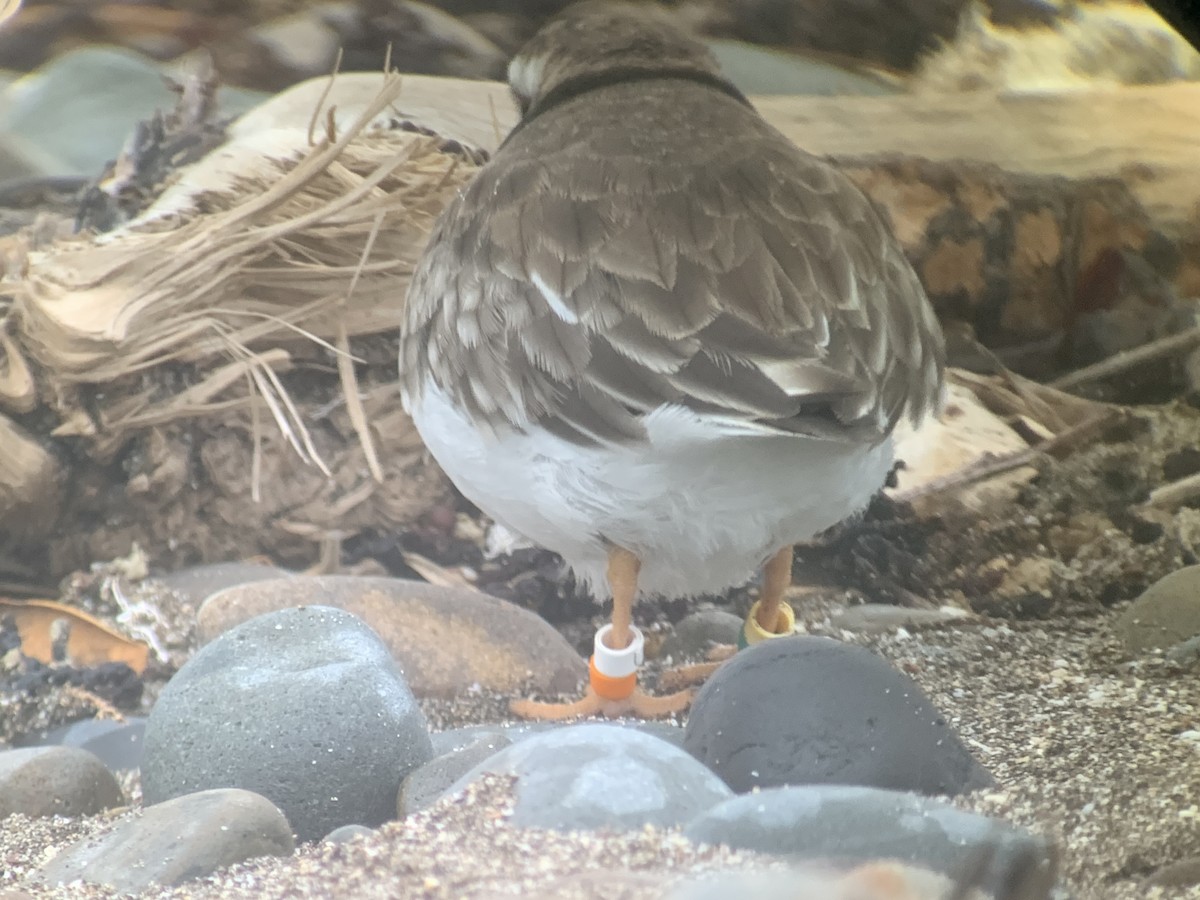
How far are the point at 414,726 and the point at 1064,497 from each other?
41.5 inches

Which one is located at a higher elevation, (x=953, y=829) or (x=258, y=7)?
(x=258, y=7)

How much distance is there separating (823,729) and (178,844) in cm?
61

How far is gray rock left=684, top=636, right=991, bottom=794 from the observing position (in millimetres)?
875

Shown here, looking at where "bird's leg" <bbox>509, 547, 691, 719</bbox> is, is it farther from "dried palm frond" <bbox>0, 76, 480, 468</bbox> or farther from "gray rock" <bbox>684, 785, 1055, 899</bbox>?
"dried palm frond" <bbox>0, 76, 480, 468</bbox>

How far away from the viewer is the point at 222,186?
1.79 meters

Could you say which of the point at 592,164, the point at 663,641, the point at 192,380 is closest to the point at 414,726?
the point at 663,641

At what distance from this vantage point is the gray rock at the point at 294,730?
1083 mm

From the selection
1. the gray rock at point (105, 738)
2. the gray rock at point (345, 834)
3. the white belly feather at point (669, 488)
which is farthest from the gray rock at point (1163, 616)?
the gray rock at point (105, 738)

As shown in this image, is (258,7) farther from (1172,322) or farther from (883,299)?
(1172,322)

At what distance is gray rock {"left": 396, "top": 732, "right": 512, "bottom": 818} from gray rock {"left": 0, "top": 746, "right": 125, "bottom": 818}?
455 mm

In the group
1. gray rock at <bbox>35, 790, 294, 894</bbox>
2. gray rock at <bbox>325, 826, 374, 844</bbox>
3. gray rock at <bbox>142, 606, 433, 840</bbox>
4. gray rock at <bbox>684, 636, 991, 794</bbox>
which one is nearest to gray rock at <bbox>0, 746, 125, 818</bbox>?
gray rock at <bbox>142, 606, 433, 840</bbox>

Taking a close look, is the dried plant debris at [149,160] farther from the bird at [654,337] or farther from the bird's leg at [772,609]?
the bird's leg at [772,609]

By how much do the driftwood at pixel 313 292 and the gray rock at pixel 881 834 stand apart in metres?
1.01

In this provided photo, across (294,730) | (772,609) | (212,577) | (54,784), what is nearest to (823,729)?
(294,730)
